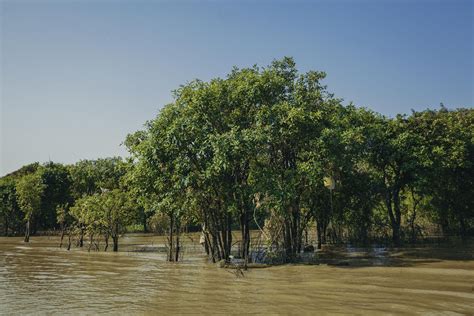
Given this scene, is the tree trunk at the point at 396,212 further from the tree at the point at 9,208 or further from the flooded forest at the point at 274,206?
the tree at the point at 9,208

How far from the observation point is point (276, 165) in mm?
25516

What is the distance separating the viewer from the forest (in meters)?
22.5

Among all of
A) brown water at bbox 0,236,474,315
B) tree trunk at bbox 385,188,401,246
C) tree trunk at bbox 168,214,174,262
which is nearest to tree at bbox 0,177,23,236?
brown water at bbox 0,236,474,315

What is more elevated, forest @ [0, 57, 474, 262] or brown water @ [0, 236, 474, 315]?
forest @ [0, 57, 474, 262]

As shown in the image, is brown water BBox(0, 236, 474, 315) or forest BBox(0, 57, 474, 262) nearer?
brown water BBox(0, 236, 474, 315)

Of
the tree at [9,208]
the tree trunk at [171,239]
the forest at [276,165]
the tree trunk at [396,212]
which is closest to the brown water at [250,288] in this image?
the tree trunk at [171,239]

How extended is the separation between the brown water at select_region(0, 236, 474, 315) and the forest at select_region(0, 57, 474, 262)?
3.62 metres

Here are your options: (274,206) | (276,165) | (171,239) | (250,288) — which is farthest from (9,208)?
(250,288)

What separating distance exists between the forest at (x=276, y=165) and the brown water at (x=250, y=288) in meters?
3.62

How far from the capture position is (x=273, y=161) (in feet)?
84.2

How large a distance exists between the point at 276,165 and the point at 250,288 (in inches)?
420

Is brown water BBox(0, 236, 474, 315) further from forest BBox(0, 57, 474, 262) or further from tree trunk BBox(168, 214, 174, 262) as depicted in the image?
forest BBox(0, 57, 474, 262)

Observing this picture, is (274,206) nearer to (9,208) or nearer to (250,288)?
(250,288)

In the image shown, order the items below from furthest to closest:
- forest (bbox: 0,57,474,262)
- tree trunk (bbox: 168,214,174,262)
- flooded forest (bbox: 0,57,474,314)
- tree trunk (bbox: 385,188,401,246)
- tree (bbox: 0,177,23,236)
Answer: tree (bbox: 0,177,23,236)
tree trunk (bbox: 385,188,401,246)
tree trunk (bbox: 168,214,174,262)
forest (bbox: 0,57,474,262)
flooded forest (bbox: 0,57,474,314)
